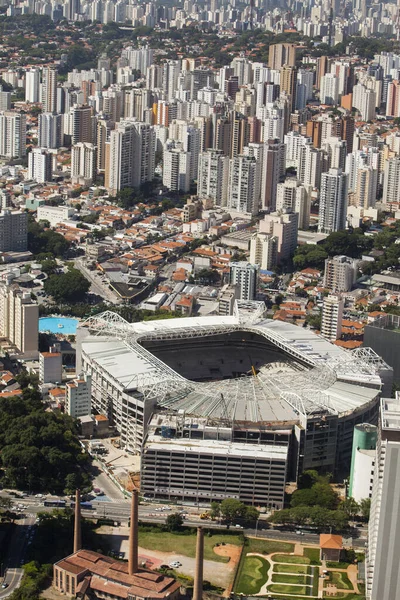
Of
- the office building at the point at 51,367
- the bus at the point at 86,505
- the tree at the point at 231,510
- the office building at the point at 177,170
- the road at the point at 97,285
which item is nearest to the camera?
the tree at the point at 231,510

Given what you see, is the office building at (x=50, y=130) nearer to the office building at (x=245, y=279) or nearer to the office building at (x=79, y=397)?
the office building at (x=245, y=279)

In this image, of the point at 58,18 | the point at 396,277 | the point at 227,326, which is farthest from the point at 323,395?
the point at 58,18

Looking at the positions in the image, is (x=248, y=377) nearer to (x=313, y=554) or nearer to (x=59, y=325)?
(x=313, y=554)

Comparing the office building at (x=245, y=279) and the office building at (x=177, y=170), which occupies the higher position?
the office building at (x=177, y=170)

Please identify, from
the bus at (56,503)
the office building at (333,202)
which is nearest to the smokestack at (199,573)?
the bus at (56,503)

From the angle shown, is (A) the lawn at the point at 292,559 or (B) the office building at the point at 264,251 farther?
(B) the office building at the point at 264,251

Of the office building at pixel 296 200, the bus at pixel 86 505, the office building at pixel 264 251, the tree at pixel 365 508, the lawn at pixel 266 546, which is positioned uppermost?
the office building at pixel 296 200

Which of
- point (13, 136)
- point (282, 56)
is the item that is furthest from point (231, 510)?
point (282, 56)

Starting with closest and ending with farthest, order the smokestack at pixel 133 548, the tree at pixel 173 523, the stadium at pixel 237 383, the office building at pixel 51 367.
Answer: the smokestack at pixel 133 548 < the tree at pixel 173 523 < the stadium at pixel 237 383 < the office building at pixel 51 367
